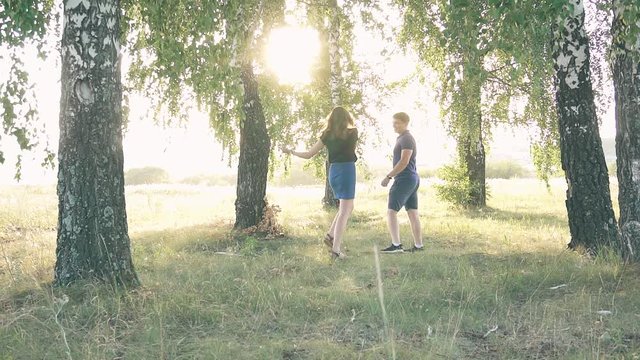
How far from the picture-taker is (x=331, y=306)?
16.9ft

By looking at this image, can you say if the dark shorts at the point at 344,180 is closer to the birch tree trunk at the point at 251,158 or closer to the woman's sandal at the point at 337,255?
the woman's sandal at the point at 337,255

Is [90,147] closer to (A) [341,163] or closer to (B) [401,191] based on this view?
(A) [341,163]

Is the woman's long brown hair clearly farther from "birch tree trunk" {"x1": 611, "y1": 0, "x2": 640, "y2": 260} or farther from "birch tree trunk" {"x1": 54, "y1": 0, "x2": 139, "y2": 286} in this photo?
"birch tree trunk" {"x1": 611, "y1": 0, "x2": 640, "y2": 260}

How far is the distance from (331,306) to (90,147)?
2.72 meters

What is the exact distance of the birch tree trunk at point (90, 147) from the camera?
535 centimetres

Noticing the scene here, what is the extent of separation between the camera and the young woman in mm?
7637

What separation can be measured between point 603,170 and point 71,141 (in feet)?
20.3

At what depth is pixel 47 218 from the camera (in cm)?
1353

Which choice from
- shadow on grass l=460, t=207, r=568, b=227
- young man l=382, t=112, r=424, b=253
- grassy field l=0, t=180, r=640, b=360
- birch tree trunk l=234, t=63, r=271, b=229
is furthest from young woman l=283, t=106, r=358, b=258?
shadow on grass l=460, t=207, r=568, b=227

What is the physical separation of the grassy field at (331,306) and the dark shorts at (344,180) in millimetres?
890

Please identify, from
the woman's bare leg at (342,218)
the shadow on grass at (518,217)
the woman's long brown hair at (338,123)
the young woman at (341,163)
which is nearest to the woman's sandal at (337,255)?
the young woman at (341,163)

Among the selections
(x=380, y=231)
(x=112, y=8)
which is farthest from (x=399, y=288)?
(x=380, y=231)

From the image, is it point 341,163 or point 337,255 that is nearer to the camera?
point 341,163

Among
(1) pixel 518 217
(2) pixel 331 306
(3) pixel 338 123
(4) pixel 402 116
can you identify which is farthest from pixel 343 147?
(1) pixel 518 217
